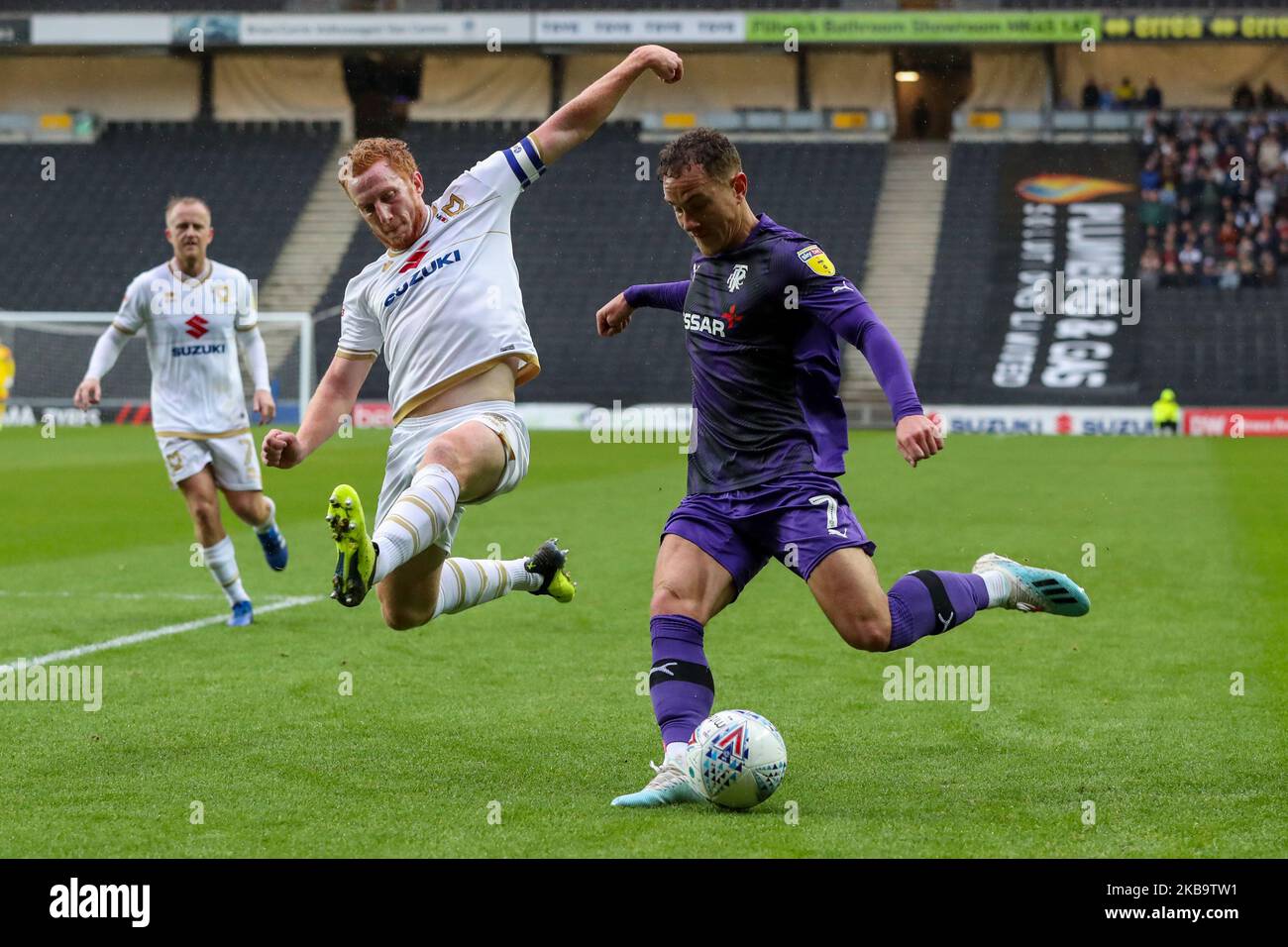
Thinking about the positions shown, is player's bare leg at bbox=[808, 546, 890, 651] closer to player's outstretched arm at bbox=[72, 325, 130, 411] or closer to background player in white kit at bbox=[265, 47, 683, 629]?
background player in white kit at bbox=[265, 47, 683, 629]

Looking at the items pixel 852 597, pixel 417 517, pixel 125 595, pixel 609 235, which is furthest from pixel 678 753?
pixel 609 235

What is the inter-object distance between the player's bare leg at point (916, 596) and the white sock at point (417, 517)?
4.07 ft

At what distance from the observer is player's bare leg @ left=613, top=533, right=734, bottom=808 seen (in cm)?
504

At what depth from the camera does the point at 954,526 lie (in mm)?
14797

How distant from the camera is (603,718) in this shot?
648 centimetres

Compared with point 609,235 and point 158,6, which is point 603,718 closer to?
point 609,235

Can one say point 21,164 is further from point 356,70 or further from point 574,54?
point 574,54

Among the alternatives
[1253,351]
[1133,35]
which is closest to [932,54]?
[1133,35]

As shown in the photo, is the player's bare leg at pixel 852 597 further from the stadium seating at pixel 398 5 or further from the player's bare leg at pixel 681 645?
the stadium seating at pixel 398 5

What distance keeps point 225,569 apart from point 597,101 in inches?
167

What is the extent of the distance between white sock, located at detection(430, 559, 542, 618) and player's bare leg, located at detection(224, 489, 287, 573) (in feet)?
9.24

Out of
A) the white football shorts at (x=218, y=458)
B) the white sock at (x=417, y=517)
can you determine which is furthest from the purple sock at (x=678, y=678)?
the white football shorts at (x=218, y=458)

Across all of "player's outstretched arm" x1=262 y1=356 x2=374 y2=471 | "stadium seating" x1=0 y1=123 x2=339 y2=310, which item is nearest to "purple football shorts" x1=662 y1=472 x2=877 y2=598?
"player's outstretched arm" x1=262 y1=356 x2=374 y2=471
